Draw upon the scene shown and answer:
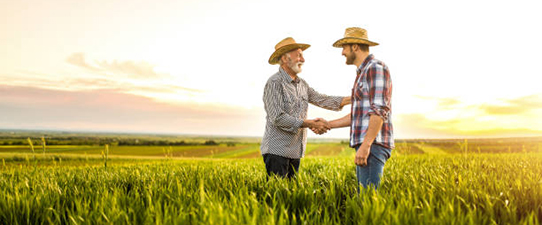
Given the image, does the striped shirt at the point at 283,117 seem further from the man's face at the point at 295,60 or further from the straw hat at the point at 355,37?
the straw hat at the point at 355,37

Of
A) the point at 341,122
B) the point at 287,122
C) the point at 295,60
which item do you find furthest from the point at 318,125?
the point at 295,60

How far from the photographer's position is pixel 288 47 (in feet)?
19.5

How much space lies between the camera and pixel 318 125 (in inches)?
226

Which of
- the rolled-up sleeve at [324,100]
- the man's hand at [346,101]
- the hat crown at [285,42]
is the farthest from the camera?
the rolled-up sleeve at [324,100]

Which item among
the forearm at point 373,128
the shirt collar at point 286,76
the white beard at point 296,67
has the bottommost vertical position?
the forearm at point 373,128

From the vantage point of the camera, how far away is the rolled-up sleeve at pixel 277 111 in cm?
553

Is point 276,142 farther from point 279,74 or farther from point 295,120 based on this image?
point 279,74

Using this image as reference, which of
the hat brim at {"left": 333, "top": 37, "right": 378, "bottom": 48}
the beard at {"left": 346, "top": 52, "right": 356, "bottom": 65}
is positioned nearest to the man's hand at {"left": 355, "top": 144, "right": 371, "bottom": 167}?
the beard at {"left": 346, "top": 52, "right": 356, "bottom": 65}

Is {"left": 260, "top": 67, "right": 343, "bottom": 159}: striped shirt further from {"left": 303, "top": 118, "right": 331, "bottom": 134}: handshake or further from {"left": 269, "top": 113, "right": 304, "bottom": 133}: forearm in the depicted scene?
{"left": 303, "top": 118, "right": 331, "bottom": 134}: handshake

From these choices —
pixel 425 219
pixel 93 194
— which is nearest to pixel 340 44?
pixel 425 219

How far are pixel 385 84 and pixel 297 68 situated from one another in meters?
2.08

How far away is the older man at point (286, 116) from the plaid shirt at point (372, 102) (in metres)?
1.42

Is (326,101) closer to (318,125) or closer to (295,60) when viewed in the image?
(318,125)

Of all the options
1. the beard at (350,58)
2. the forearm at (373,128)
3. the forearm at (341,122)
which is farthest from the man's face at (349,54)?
the forearm at (341,122)
